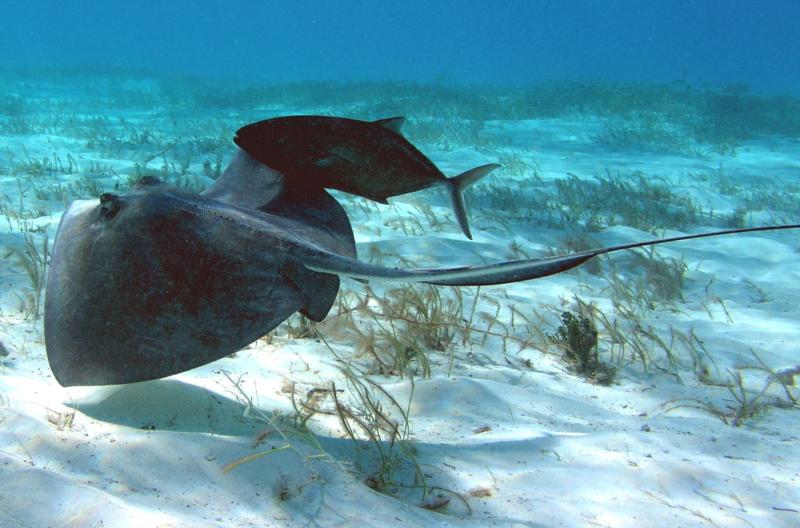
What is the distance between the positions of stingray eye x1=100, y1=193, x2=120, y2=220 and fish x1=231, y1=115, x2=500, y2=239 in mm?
1002

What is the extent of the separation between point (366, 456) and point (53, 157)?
9467 mm

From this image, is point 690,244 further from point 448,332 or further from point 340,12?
point 340,12

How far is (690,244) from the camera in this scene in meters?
6.26

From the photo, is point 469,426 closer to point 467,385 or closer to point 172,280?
point 467,385

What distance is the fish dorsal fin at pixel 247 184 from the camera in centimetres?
311

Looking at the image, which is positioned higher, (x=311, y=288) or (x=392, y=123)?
(x=392, y=123)

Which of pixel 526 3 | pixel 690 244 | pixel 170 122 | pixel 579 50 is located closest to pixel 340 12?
pixel 526 3

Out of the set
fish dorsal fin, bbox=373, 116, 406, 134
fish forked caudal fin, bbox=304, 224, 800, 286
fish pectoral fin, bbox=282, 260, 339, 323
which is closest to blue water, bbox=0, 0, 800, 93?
fish dorsal fin, bbox=373, 116, 406, 134

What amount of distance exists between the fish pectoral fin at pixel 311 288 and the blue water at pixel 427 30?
92.2 metres

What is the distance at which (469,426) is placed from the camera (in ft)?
8.52

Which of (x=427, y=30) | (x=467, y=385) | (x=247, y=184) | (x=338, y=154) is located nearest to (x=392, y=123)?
(x=338, y=154)

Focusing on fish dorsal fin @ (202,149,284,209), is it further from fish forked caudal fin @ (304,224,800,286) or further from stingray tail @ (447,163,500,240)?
fish forked caudal fin @ (304,224,800,286)

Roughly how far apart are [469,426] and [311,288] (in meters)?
1.12

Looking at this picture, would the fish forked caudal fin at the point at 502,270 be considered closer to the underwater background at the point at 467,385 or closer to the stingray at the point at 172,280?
the stingray at the point at 172,280
